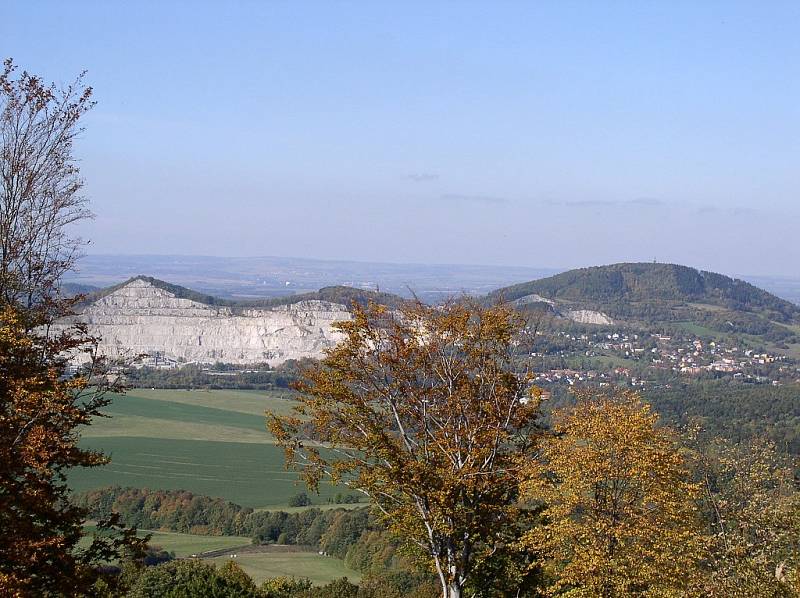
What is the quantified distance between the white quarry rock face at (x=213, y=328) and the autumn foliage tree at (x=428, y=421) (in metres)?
121

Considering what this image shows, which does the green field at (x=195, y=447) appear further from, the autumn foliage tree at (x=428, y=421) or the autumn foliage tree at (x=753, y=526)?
the autumn foliage tree at (x=753, y=526)

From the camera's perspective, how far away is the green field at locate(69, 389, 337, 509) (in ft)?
206

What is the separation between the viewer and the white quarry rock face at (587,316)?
5782 inches

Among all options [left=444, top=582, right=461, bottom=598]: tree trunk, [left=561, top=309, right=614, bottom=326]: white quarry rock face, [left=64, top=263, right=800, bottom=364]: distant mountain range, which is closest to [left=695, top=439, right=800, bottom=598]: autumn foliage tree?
[left=444, top=582, right=461, bottom=598]: tree trunk

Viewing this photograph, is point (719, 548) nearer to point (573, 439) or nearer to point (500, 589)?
point (573, 439)

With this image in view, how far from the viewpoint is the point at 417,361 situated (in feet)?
56.7

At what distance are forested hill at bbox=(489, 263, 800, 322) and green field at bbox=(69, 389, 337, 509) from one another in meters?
73.6

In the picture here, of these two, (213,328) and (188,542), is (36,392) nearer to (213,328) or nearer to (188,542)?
(188,542)

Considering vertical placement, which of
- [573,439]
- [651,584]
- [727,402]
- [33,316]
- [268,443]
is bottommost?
[268,443]

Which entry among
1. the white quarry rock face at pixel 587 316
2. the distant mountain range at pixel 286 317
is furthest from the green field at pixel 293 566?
the white quarry rock face at pixel 587 316

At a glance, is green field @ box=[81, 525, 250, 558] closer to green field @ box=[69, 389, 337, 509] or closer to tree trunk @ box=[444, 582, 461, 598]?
green field @ box=[69, 389, 337, 509]

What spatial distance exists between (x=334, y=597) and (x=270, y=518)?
Result: 2600 cm

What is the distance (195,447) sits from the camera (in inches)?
3027

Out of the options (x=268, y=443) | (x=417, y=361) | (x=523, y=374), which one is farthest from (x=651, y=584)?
(x=268, y=443)
